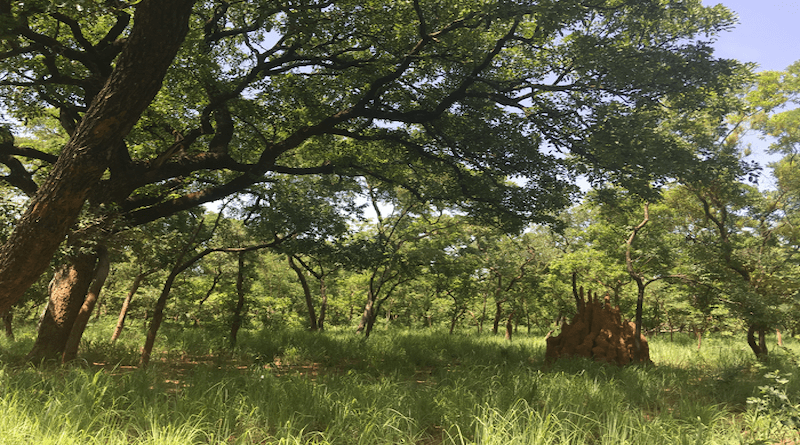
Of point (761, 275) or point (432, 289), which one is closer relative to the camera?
point (761, 275)

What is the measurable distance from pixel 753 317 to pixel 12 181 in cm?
1857

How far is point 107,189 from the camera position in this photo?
7.62 m

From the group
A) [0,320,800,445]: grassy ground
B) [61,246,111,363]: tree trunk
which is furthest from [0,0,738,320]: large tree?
[0,320,800,445]: grassy ground

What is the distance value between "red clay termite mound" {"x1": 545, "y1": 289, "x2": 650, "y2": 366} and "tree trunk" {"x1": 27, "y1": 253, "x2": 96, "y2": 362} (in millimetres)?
11572

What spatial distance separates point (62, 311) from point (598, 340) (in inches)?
525

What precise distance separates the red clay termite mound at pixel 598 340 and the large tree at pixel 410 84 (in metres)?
4.36

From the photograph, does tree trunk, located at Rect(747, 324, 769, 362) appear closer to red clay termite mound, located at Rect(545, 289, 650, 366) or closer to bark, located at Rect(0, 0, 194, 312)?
red clay termite mound, located at Rect(545, 289, 650, 366)

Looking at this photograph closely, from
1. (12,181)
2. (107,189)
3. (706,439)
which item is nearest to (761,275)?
(706,439)

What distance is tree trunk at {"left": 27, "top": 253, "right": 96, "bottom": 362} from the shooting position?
25.2 ft

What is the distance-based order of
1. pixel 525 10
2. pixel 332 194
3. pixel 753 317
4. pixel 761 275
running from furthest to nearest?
1. pixel 761 275
2. pixel 332 194
3. pixel 753 317
4. pixel 525 10

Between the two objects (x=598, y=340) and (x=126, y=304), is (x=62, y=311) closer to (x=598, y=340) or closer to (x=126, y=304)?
(x=126, y=304)

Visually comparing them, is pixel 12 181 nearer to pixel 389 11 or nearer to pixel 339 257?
pixel 339 257

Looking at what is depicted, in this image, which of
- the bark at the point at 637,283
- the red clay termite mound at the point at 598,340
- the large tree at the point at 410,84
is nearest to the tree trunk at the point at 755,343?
the bark at the point at 637,283

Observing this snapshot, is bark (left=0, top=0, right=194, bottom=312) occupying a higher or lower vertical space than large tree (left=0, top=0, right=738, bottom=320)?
lower
